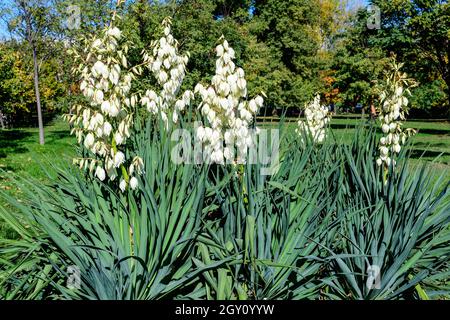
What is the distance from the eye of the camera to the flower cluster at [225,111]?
2.67 m

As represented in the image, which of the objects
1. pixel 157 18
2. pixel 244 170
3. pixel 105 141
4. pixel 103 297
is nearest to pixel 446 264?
pixel 244 170

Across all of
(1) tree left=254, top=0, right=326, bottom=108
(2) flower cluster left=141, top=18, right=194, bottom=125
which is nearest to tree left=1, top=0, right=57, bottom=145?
(2) flower cluster left=141, top=18, right=194, bottom=125

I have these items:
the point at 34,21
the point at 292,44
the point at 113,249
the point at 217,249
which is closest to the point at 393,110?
the point at 217,249

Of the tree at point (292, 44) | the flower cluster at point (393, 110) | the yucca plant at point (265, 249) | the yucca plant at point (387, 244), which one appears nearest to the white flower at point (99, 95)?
the yucca plant at point (265, 249)

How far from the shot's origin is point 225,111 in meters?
2.70

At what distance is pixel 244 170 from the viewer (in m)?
2.86

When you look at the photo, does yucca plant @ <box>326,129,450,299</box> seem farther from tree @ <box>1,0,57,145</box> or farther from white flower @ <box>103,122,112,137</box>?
tree @ <box>1,0,57,145</box>

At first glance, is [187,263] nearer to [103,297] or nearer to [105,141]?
[103,297]

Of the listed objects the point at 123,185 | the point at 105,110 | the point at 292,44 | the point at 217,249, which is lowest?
the point at 217,249

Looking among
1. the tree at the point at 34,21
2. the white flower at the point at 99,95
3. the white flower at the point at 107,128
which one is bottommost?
the white flower at the point at 107,128

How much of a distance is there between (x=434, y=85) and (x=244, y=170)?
16.7m

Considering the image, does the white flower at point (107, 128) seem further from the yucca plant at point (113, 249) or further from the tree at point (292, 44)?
the tree at point (292, 44)

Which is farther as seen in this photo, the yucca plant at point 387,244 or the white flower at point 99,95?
the white flower at point 99,95

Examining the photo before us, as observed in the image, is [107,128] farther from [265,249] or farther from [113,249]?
[265,249]
